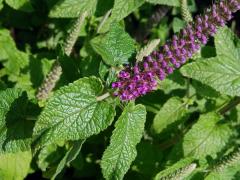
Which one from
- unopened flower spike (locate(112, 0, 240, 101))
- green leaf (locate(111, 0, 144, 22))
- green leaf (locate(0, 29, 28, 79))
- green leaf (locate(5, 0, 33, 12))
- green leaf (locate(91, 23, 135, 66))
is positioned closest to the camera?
unopened flower spike (locate(112, 0, 240, 101))

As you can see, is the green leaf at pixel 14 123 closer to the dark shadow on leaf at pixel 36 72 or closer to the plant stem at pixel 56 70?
the plant stem at pixel 56 70

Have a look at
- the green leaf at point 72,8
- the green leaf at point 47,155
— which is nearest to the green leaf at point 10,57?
the green leaf at point 72,8

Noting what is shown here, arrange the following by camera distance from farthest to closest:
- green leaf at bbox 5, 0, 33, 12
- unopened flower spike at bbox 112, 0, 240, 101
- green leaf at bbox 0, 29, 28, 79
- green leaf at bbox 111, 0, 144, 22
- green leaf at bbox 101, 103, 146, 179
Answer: green leaf at bbox 0, 29, 28, 79, green leaf at bbox 5, 0, 33, 12, green leaf at bbox 111, 0, 144, 22, green leaf at bbox 101, 103, 146, 179, unopened flower spike at bbox 112, 0, 240, 101

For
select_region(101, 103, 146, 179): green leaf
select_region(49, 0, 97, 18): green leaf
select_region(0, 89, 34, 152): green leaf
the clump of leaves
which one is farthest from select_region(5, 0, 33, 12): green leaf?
select_region(101, 103, 146, 179): green leaf

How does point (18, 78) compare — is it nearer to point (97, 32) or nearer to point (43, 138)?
point (97, 32)

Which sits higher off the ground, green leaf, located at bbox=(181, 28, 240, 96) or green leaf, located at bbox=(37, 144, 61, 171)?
green leaf, located at bbox=(181, 28, 240, 96)

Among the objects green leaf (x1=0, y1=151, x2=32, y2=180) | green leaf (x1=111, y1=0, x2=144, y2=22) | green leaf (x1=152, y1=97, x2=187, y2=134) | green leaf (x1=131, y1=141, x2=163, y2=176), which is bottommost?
green leaf (x1=131, y1=141, x2=163, y2=176)

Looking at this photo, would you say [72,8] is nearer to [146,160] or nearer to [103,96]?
[103,96]

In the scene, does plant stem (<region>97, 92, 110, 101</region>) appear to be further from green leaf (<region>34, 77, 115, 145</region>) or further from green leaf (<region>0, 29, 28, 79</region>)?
green leaf (<region>0, 29, 28, 79</region>)
